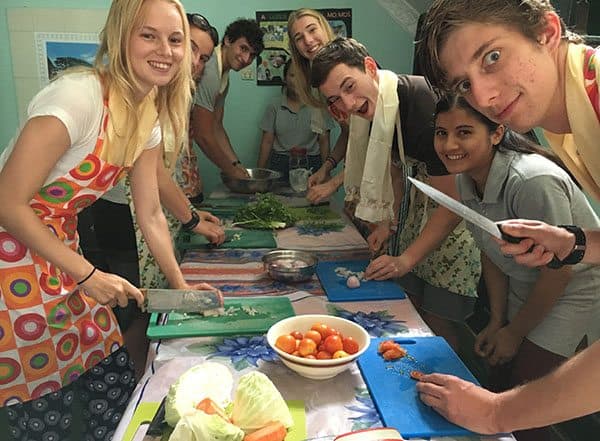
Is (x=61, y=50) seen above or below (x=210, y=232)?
above

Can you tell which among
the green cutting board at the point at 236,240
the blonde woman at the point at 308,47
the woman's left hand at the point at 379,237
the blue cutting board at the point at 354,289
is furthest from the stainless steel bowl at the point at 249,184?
the blue cutting board at the point at 354,289

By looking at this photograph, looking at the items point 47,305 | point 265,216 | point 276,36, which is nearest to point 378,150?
point 265,216

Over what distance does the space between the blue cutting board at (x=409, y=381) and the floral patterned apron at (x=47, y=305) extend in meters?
0.77

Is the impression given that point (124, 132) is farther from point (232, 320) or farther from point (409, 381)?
point (409, 381)

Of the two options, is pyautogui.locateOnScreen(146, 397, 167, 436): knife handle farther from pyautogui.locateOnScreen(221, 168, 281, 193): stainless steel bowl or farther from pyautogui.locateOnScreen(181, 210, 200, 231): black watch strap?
pyautogui.locateOnScreen(221, 168, 281, 193): stainless steel bowl

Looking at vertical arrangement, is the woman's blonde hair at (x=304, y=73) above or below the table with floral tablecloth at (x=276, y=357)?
above

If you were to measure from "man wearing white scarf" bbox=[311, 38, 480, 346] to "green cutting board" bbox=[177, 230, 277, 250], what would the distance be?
0.37m

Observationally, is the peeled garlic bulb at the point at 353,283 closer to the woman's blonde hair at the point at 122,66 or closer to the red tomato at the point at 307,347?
the red tomato at the point at 307,347

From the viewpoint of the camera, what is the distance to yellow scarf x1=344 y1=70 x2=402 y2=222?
1814 millimetres

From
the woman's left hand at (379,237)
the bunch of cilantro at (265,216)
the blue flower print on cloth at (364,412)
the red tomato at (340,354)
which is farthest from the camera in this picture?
the bunch of cilantro at (265,216)

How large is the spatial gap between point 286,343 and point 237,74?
2.74 m

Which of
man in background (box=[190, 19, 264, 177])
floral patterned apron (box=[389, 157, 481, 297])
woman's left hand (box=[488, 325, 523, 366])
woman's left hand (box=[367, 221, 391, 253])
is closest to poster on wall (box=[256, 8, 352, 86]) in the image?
man in background (box=[190, 19, 264, 177])

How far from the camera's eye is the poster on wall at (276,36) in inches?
138

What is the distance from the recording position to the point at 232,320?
1392 mm
